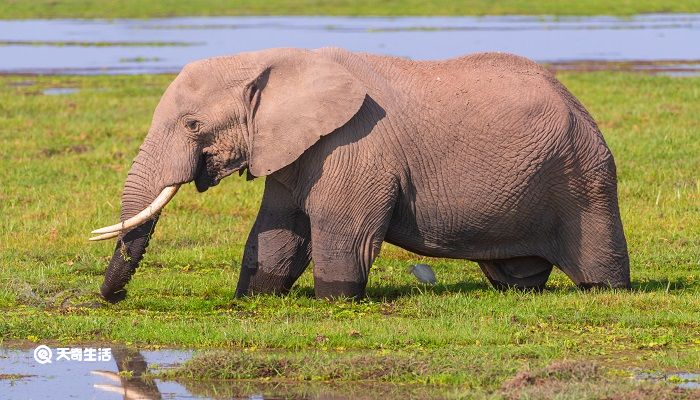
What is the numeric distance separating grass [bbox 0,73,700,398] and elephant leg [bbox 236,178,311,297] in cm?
18

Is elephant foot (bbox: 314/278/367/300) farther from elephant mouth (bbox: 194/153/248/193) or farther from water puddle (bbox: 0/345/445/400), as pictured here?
water puddle (bbox: 0/345/445/400)

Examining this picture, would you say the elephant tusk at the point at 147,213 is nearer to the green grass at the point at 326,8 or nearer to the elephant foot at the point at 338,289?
the elephant foot at the point at 338,289

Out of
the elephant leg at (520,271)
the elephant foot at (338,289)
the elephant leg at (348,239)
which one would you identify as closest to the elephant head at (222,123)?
the elephant leg at (348,239)

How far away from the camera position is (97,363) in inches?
343

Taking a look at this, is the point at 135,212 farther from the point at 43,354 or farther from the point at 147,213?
the point at 43,354

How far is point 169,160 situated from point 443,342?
248cm

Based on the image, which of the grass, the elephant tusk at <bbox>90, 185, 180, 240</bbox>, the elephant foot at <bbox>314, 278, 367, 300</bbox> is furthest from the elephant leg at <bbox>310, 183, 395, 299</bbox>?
the elephant tusk at <bbox>90, 185, 180, 240</bbox>

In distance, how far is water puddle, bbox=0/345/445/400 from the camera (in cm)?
784

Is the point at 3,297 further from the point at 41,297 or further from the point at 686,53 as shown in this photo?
the point at 686,53

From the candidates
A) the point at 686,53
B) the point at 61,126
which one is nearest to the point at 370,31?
the point at 686,53

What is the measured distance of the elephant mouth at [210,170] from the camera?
10.4 metres

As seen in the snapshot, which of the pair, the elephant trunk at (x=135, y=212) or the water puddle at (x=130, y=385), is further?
the elephant trunk at (x=135, y=212)

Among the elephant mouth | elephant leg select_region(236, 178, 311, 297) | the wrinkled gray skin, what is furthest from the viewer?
elephant leg select_region(236, 178, 311, 297)
